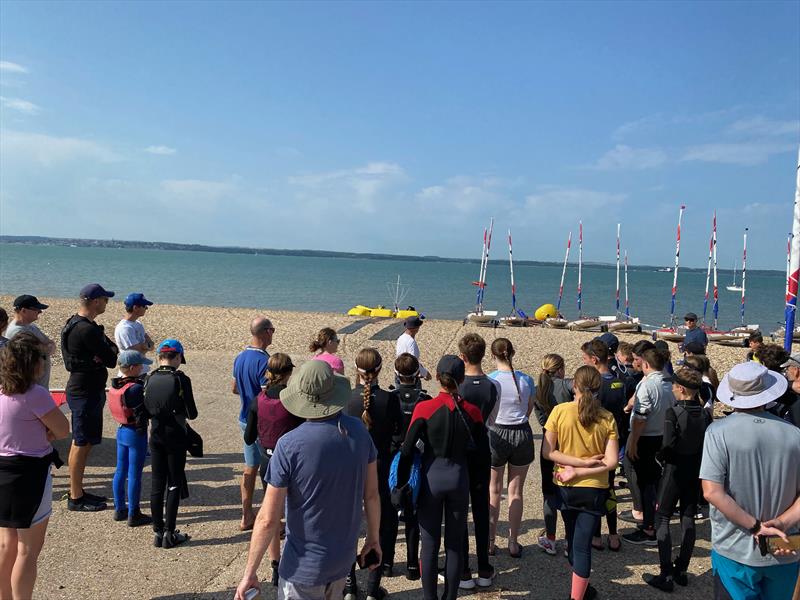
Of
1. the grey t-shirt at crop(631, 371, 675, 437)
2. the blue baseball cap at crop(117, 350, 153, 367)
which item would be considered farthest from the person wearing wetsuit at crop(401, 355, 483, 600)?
the blue baseball cap at crop(117, 350, 153, 367)

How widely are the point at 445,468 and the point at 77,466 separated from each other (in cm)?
394

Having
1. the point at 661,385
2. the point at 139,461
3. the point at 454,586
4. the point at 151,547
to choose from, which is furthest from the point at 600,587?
the point at 139,461

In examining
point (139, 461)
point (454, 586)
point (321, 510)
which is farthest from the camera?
point (139, 461)

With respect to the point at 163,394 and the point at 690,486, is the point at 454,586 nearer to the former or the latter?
the point at 690,486

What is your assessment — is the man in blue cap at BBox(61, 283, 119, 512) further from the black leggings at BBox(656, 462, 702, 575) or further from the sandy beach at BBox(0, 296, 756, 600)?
the black leggings at BBox(656, 462, 702, 575)

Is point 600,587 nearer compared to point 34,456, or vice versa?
point 34,456

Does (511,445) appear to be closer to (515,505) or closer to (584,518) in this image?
(515,505)

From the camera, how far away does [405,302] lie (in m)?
58.9

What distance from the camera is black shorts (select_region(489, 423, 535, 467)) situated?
15.9ft

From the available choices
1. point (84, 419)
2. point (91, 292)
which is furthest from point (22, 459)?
point (91, 292)

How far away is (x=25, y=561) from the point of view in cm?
342

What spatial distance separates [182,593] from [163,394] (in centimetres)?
158

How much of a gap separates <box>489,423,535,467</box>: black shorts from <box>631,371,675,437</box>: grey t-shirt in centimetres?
100

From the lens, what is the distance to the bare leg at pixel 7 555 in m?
3.42
